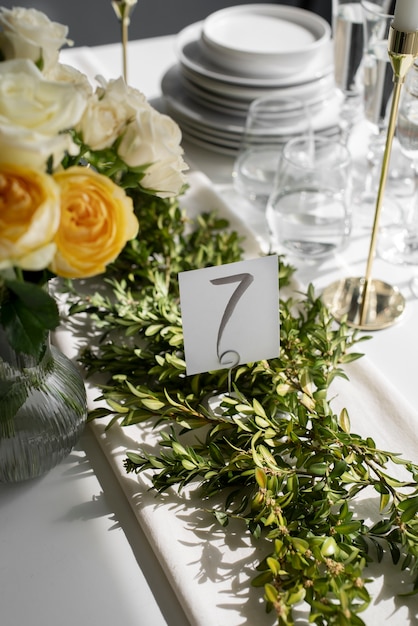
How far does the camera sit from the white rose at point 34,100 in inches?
21.3

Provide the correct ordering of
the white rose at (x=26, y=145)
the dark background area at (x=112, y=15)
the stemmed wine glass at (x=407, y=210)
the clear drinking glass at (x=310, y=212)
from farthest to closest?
the dark background area at (x=112, y=15) < the clear drinking glass at (x=310, y=212) < the stemmed wine glass at (x=407, y=210) < the white rose at (x=26, y=145)

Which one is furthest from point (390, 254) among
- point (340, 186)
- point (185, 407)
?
point (185, 407)

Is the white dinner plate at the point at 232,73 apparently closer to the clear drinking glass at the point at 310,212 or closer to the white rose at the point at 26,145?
the clear drinking glass at the point at 310,212

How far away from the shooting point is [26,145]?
0.53m

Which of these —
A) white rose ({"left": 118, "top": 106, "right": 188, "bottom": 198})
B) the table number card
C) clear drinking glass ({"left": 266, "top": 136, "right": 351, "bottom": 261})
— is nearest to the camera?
white rose ({"left": 118, "top": 106, "right": 188, "bottom": 198})

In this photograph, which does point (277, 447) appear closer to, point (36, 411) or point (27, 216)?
point (36, 411)

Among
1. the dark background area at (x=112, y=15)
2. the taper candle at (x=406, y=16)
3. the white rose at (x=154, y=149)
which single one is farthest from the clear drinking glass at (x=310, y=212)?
the dark background area at (x=112, y=15)

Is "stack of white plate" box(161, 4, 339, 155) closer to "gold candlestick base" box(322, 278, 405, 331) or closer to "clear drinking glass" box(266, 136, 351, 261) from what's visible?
"clear drinking glass" box(266, 136, 351, 261)

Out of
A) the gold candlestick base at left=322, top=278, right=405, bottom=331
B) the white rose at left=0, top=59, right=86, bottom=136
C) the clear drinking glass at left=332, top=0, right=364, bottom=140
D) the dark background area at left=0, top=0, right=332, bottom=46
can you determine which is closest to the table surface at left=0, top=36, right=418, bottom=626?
the gold candlestick base at left=322, top=278, right=405, bottom=331

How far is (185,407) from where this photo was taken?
2.60 ft

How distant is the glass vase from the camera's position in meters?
0.72

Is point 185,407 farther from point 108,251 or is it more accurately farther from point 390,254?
point 390,254

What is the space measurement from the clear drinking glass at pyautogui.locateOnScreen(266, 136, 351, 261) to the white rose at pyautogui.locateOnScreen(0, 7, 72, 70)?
19.5 inches

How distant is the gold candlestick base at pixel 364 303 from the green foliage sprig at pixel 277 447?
0.06 m
